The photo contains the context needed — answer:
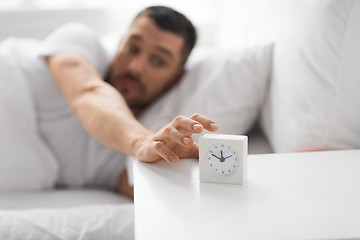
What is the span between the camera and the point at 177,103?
4.90 ft

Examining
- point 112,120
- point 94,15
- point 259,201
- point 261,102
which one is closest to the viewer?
point 259,201

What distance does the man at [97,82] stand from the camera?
1.40 meters

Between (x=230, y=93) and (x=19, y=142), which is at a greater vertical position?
(x=230, y=93)

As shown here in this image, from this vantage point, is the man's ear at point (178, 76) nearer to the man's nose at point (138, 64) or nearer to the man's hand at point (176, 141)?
the man's nose at point (138, 64)

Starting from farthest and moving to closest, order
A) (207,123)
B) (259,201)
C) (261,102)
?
1. (261,102)
2. (207,123)
3. (259,201)

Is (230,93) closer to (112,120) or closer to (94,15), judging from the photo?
(112,120)

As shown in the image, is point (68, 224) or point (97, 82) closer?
point (68, 224)

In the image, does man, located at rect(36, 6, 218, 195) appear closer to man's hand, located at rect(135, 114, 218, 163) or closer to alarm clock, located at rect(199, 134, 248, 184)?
man's hand, located at rect(135, 114, 218, 163)

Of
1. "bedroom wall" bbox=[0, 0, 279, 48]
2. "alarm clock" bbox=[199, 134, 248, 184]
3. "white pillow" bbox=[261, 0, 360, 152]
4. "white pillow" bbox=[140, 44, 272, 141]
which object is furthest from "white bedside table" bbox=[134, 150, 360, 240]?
"bedroom wall" bbox=[0, 0, 279, 48]

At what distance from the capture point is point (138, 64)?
1592 millimetres

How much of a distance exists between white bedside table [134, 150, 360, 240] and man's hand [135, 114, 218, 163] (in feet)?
0.06

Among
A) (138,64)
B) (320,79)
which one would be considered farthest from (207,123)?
(138,64)

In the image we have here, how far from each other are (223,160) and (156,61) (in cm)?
86

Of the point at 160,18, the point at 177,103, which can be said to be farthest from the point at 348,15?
the point at 160,18
